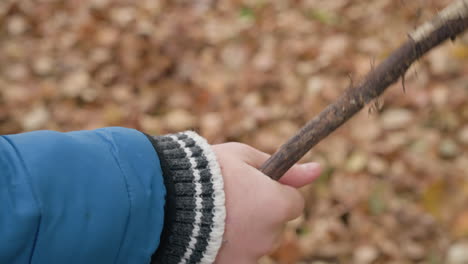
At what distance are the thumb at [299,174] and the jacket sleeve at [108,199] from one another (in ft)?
0.52

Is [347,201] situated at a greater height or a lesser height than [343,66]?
lesser

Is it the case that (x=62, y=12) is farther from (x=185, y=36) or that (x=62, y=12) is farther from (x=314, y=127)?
(x=314, y=127)

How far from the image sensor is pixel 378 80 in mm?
593

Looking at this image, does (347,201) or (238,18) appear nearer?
(347,201)

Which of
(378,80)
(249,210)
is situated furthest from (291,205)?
(378,80)

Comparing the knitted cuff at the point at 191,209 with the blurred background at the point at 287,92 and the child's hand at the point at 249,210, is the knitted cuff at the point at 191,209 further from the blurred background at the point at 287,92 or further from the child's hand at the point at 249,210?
the blurred background at the point at 287,92

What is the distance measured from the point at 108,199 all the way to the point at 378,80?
Answer: 0.42m

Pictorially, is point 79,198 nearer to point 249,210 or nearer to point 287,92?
point 249,210

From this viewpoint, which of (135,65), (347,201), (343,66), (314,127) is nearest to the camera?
(314,127)

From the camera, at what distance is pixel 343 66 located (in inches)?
71.8

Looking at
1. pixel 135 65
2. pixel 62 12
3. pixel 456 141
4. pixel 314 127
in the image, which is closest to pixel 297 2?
pixel 135 65

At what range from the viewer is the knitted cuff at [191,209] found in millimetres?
722

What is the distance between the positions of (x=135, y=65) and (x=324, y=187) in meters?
1.01

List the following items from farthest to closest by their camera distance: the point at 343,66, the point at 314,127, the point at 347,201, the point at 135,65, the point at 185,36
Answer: the point at 185,36 < the point at 135,65 < the point at 343,66 < the point at 347,201 < the point at 314,127
